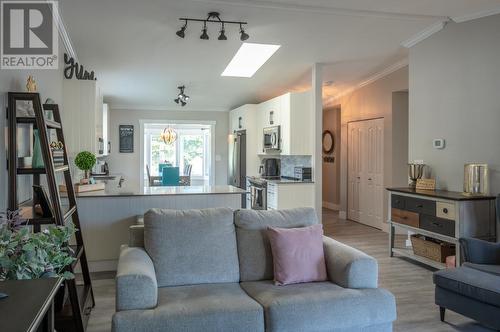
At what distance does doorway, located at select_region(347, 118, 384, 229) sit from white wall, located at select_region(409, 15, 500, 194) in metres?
1.47

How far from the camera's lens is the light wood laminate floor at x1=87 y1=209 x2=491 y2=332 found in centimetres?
309

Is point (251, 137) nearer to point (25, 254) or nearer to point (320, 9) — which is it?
point (320, 9)

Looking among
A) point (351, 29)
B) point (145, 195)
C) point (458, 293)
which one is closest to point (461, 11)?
point (351, 29)

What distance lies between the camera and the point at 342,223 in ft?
25.1

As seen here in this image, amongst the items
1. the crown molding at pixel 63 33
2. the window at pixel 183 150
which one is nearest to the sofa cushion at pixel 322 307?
the crown molding at pixel 63 33

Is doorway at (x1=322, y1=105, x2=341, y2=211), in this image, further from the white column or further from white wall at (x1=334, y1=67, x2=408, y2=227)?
the white column

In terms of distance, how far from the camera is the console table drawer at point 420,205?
448 cm

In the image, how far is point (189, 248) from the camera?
2.77m

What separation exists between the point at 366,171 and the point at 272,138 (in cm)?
187

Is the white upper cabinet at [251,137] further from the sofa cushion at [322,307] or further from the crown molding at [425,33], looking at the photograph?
the sofa cushion at [322,307]

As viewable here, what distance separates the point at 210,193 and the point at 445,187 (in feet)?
9.42

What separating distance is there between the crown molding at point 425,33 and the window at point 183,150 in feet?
17.9

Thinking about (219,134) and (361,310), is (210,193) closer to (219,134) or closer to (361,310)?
(361,310)

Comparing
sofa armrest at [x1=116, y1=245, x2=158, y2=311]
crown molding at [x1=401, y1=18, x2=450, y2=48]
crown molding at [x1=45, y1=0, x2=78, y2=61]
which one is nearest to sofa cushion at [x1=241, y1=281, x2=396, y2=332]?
sofa armrest at [x1=116, y1=245, x2=158, y2=311]
